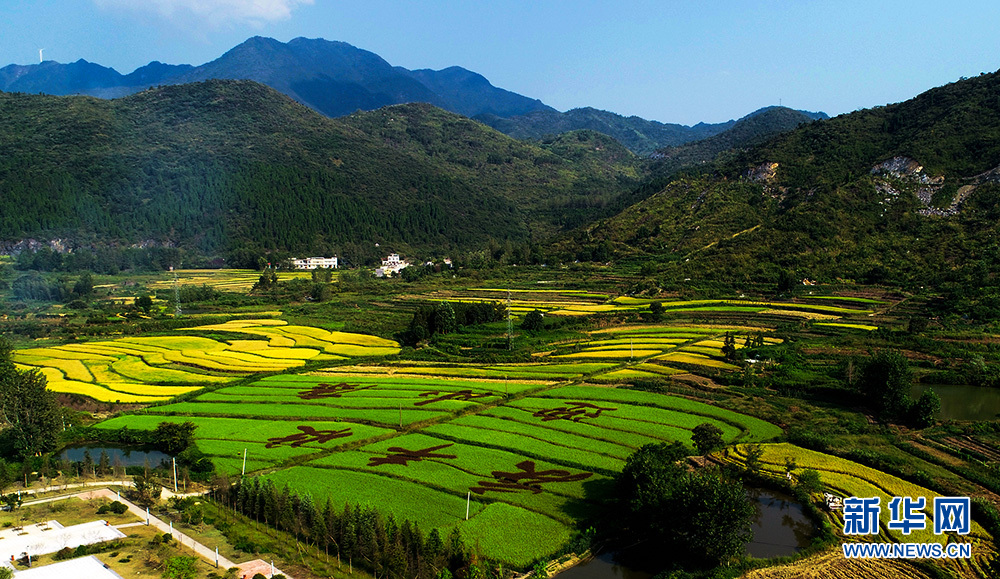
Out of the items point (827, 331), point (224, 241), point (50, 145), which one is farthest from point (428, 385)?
point (50, 145)

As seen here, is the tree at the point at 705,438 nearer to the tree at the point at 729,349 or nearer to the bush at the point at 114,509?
the tree at the point at 729,349

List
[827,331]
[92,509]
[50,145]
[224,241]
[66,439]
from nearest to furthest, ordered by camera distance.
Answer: [92,509] < [66,439] < [827,331] < [224,241] < [50,145]

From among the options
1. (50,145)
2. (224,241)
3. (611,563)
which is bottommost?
(611,563)

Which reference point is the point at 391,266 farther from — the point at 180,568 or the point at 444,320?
the point at 180,568

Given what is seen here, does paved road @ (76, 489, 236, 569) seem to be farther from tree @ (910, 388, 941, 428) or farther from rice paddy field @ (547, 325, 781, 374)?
tree @ (910, 388, 941, 428)

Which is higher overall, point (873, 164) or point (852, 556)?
Result: point (873, 164)

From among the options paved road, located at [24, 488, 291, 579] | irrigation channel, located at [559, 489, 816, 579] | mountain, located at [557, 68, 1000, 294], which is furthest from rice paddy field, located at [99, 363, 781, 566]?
→ mountain, located at [557, 68, 1000, 294]

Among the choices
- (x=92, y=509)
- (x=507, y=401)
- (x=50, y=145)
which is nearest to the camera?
(x=92, y=509)

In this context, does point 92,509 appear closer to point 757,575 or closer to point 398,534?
point 398,534
